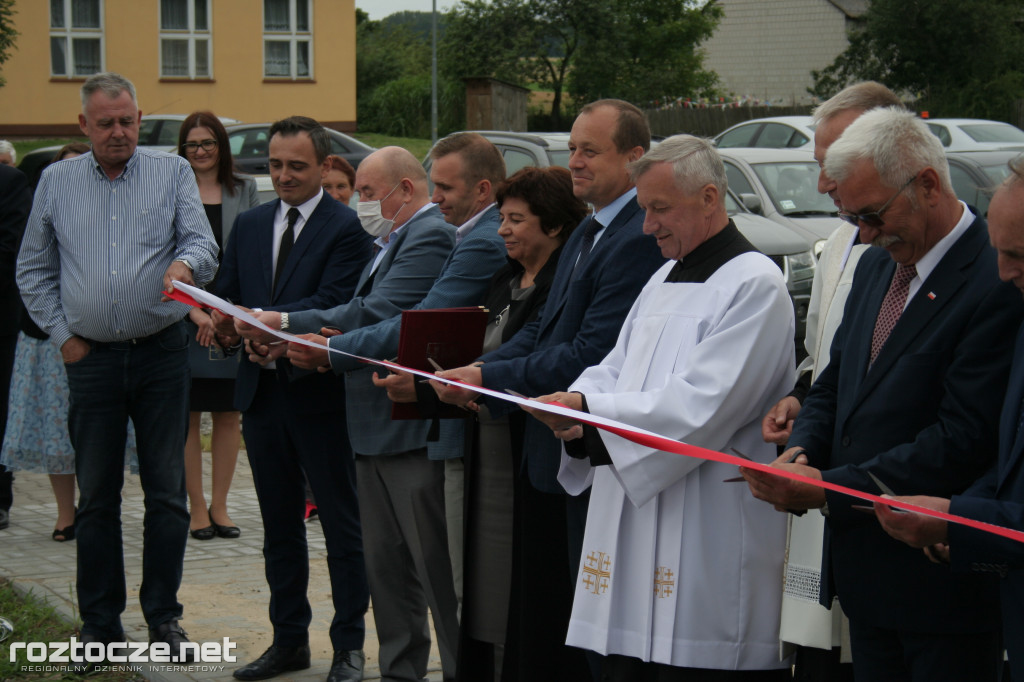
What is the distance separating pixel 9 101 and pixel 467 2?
1500cm

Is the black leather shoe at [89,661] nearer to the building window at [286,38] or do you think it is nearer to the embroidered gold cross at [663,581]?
the embroidered gold cross at [663,581]

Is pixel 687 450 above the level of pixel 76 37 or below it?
below

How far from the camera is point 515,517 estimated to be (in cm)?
451

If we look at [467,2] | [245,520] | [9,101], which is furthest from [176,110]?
[245,520]

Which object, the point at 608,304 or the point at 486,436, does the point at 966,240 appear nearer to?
the point at 608,304

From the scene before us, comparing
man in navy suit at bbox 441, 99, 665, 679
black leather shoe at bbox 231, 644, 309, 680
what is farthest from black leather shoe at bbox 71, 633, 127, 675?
man in navy suit at bbox 441, 99, 665, 679

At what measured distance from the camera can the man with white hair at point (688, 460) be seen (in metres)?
3.53

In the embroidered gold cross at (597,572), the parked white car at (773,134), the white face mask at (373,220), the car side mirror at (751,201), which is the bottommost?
the embroidered gold cross at (597,572)

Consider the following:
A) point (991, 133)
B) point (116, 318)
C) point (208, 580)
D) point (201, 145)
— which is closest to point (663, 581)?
point (116, 318)

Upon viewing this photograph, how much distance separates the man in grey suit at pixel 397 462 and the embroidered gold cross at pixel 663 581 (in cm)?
150

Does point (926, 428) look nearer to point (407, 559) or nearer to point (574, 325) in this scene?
point (574, 325)

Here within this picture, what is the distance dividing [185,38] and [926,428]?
1438 inches

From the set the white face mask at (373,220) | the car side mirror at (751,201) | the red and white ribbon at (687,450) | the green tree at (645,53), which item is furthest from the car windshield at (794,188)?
the green tree at (645,53)

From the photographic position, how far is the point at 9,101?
35062mm
